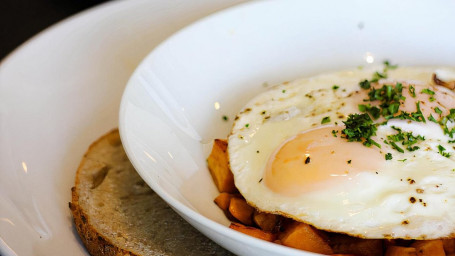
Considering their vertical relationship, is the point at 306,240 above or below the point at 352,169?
below

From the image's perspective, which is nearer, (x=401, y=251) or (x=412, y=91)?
(x=401, y=251)

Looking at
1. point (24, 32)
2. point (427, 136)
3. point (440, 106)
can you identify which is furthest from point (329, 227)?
point (24, 32)

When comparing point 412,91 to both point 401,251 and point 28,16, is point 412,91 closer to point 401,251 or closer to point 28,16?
point 401,251

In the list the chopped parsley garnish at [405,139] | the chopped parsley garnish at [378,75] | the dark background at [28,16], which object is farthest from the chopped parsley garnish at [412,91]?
the dark background at [28,16]

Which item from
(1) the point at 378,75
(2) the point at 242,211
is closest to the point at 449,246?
(2) the point at 242,211

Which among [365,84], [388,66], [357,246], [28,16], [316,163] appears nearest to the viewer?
[357,246]

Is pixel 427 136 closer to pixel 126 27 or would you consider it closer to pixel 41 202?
pixel 41 202

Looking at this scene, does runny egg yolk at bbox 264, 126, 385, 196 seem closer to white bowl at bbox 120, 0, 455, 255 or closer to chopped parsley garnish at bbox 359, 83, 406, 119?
chopped parsley garnish at bbox 359, 83, 406, 119
